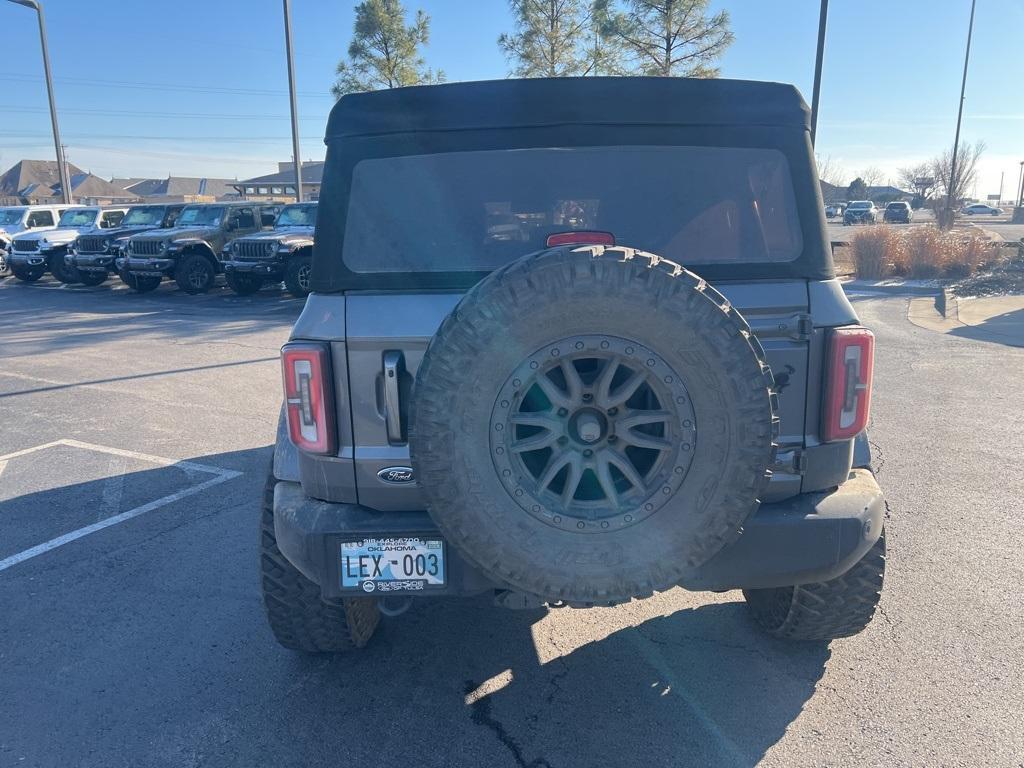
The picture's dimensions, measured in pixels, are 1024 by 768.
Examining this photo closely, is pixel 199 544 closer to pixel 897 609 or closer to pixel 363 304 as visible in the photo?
pixel 363 304

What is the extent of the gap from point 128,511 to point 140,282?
14280 millimetres

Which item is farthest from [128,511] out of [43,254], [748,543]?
[43,254]

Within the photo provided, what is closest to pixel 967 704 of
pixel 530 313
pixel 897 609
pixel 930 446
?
pixel 897 609

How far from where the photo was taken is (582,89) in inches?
102

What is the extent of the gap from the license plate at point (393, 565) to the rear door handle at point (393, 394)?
13.5 inches

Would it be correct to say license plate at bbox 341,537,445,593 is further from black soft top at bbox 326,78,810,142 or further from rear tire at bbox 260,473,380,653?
black soft top at bbox 326,78,810,142

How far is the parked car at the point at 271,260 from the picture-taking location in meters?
15.4

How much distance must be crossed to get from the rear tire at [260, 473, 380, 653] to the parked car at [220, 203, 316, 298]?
12848mm

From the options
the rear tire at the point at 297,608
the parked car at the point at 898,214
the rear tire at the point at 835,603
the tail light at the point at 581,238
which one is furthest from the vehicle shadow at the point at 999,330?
the parked car at the point at 898,214

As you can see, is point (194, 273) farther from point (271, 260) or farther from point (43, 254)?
point (43, 254)

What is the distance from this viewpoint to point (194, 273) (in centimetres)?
1702

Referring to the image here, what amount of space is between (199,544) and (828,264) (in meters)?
3.50

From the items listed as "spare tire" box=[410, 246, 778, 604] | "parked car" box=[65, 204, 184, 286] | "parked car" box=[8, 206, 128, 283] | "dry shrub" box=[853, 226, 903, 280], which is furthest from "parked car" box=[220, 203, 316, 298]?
"spare tire" box=[410, 246, 778, 604]

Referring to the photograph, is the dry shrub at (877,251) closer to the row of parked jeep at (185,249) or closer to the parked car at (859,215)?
the row of parked jeep at (185,249)
